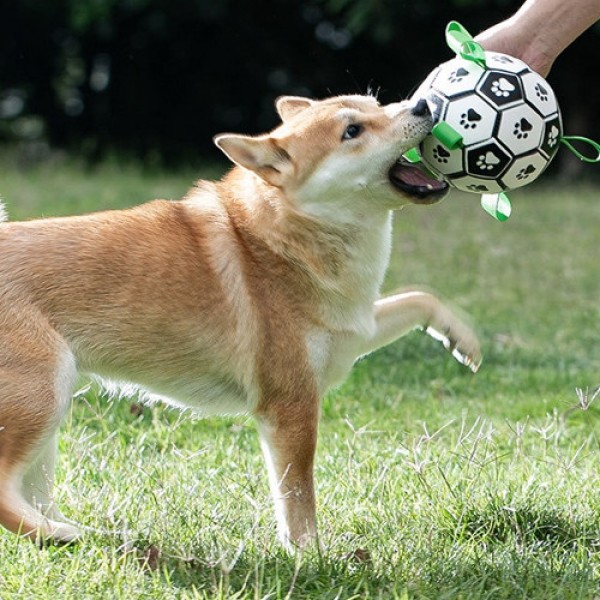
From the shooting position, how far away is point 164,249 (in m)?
3.50

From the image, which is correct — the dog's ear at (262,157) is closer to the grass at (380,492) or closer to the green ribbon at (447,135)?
the green ribbon at (447,135)

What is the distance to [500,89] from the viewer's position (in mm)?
3592

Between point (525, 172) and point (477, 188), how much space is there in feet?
0.51

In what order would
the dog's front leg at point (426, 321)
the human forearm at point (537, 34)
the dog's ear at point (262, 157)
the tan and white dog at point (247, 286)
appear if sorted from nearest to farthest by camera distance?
the tan and white dog at point (247, 286)
the dog's ear at point (262, 157)
the dog's front leg at point (426, 321)
the human forearm at point (537, 34)

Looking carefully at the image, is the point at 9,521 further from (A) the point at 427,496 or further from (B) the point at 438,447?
(B) the point at 438,447

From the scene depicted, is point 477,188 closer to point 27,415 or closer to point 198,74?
point 27,415

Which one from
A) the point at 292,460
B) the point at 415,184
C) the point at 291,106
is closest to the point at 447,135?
the point at 415,184

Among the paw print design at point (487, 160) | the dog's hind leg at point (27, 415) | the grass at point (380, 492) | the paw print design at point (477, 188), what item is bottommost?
the grass at point (380, 492)

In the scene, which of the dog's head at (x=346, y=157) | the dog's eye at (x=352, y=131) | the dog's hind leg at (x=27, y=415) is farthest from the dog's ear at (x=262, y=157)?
the dog's hind leg at (x=27, y=415)

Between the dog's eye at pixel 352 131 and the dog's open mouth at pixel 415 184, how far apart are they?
15cm

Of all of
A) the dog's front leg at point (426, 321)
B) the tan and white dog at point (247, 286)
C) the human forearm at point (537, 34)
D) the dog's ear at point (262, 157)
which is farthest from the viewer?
the human forearm at point (537, 34)

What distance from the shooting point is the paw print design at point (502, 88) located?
359 cm

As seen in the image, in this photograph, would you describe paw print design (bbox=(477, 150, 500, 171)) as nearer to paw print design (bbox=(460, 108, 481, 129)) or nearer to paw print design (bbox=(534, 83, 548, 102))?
paw print design (bbox=(460, 108, 481, 129))

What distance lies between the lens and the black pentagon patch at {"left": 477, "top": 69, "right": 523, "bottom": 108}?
3588 millimetres
